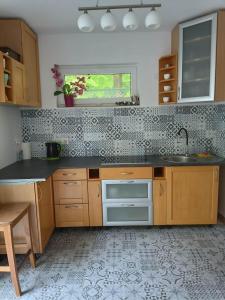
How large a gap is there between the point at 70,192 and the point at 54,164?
36 centimetres

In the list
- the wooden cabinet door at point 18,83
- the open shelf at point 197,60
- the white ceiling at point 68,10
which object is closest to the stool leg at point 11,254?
the wooden cabinet door at point 18,83

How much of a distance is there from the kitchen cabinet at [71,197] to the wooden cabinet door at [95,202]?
0.05 meters

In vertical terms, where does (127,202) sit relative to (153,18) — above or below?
below

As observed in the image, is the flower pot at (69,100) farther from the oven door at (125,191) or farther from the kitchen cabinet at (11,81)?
the oven door at (125,191)

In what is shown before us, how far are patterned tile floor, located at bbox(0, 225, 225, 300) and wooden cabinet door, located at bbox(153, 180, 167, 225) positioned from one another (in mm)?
143

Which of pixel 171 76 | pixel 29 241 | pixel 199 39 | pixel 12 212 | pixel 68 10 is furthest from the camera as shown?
pixel 171 76

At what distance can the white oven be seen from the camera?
2.63 meters

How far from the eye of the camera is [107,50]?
9.65 ft

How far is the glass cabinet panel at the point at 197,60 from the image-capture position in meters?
2.43

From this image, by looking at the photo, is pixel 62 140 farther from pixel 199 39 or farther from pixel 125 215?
pixel 199 39

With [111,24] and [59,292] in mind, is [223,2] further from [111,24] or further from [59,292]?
[59,292]

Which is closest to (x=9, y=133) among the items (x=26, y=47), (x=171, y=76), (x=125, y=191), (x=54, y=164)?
(x=54, y=164)

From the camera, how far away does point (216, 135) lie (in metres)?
2.98

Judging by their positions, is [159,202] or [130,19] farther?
[159,202]
